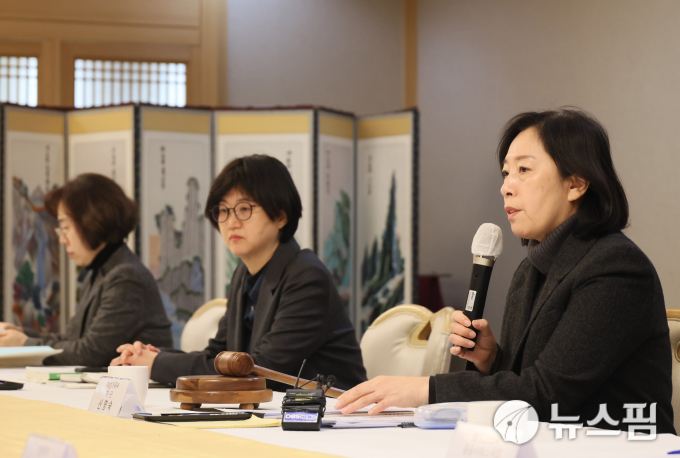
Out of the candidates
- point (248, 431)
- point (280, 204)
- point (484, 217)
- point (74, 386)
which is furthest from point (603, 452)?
point (484, 217)

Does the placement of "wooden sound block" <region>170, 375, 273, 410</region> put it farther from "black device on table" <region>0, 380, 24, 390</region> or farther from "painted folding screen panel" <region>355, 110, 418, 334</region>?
"painted folding screen panel" <region>355, 110, 418, 334</region>

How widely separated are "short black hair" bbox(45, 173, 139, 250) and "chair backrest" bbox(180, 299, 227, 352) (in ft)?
1.44

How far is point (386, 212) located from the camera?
5332 mm

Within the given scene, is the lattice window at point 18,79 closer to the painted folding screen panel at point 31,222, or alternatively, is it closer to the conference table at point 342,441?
the painted folding screen panel at point 31,222

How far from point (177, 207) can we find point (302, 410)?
4064mm

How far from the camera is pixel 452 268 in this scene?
21.8ft

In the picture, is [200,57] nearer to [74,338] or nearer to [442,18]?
[442,18]

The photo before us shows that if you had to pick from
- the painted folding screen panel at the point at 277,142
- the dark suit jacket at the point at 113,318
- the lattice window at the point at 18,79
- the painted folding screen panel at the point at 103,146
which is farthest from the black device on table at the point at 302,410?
the lattice window at the point at 18,79

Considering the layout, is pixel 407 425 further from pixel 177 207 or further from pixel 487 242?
pixel 177 207

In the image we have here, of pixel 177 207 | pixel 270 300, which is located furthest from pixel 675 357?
pixel 177 207

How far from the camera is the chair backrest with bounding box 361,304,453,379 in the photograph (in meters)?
2.26

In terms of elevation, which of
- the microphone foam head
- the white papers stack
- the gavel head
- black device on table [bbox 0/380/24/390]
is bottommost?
the white papers stack

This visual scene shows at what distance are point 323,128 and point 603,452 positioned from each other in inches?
164

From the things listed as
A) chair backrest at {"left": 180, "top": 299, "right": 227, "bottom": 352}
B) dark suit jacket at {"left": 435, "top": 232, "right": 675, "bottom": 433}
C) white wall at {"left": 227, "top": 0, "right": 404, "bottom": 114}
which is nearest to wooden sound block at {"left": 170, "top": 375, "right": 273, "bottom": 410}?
dark suit jacket at {"left": 435, "top": 232, "right": 675, "bottom": 433}
